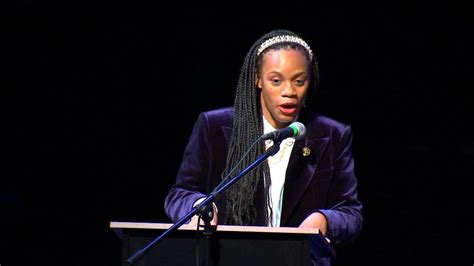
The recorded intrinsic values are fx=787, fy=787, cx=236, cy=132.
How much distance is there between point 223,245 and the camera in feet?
8.79

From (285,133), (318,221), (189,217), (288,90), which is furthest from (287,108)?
(189,217)

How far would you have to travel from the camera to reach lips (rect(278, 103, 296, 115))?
3.41 metres

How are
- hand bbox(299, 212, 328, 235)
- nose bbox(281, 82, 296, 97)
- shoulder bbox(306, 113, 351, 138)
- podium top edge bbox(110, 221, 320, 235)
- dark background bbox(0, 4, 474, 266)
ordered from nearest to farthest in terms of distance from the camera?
podium top edge bbox(110, 221, 320, 235) → hand bbox(299, 212, 328, 235) → nose bbox(281, 82, 296, 97) → shoulder bbox(306, 113, 351, 138) → dark background bbox(0, 4, 474, 266)

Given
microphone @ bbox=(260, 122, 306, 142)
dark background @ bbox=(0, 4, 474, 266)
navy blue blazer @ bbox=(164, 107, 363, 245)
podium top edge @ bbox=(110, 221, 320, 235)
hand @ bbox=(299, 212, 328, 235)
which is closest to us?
podium top edge @ bbox=(110, 221, 320, 235)

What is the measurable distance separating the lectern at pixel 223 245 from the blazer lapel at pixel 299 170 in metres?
0.78

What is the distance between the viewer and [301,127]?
9.25 feet

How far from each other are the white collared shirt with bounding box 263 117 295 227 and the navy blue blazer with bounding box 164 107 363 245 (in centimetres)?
3

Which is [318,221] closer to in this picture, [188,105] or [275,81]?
[275,81]

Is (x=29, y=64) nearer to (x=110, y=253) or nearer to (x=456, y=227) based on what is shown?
(x=110, y=253)

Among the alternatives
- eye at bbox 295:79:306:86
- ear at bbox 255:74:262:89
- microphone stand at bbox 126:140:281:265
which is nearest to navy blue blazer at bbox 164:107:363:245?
ear at bbox 255:74:262:89

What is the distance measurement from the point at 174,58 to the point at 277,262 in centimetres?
302

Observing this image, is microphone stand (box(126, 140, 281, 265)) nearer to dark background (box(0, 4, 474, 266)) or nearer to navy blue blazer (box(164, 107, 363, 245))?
navy blue blazer (box(164, 107, 363, 245))

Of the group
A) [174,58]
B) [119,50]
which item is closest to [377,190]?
[174,58]

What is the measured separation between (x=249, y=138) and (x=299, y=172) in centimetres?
27
